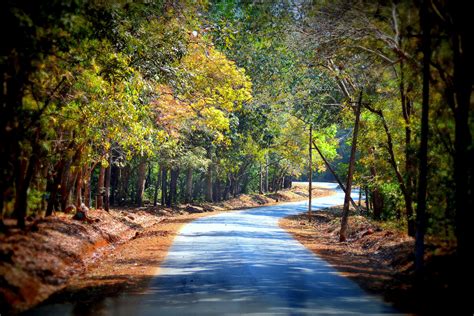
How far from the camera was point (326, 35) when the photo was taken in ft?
61.2

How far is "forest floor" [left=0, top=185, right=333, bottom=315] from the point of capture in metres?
10.5

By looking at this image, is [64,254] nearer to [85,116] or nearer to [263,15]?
[85,116]

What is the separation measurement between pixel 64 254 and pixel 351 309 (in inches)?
330

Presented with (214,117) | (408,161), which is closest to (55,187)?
(214,117)

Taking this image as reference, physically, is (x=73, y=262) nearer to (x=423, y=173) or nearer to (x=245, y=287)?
(x=245, y=287)

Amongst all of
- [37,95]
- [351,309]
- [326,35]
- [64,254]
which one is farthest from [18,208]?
[326,35]

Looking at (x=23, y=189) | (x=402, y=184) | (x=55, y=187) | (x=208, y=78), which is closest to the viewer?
(x=23, y=189)

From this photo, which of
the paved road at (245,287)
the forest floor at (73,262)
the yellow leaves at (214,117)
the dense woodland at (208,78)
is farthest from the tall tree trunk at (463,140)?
the yellow leaves at (214,117)

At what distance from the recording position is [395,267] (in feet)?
51.9

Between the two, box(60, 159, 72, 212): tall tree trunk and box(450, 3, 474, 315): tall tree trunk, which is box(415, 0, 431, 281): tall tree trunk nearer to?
box(450, 3, 474, 315): tall tree trunk

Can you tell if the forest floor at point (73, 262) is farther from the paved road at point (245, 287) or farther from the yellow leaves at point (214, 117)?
the yellow leaves at point (214, 117)

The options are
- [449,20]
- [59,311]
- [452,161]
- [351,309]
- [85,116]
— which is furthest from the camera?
[85,116]

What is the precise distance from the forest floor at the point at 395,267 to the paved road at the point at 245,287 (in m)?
0.49

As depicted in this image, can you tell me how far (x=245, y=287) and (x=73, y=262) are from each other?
564cm
